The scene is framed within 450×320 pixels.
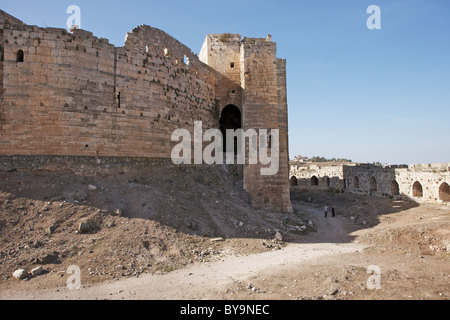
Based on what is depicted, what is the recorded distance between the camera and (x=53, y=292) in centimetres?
617

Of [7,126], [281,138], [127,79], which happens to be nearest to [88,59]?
[127,79]

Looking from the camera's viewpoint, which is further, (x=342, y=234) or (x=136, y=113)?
(x=342, y=234)

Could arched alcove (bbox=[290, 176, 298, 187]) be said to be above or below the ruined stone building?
below

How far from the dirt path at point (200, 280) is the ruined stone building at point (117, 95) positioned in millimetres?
5061

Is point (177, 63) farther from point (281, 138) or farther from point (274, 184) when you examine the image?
point (274, 184)

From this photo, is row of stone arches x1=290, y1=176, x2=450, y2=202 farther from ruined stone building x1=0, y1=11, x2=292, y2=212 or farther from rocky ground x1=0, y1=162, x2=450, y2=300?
ruined stone building x1=0, y1=11, x2=292, y2=212

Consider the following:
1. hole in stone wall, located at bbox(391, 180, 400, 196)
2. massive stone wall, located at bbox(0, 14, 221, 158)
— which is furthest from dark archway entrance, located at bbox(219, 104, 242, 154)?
hole in stone wall, located at bbox(391, 180, 400, 196)

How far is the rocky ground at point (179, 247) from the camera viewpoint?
21.4 ft

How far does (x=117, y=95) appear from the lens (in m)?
10.9

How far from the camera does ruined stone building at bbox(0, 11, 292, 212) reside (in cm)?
953

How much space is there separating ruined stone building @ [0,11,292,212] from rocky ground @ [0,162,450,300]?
4.09 feet

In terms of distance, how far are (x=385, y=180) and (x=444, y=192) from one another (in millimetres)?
4775

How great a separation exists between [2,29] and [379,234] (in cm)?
1552
